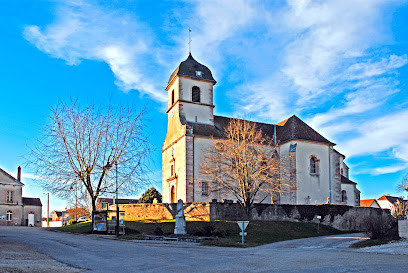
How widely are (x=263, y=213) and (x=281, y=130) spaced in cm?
1481

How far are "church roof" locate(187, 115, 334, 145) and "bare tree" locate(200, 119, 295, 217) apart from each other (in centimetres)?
188

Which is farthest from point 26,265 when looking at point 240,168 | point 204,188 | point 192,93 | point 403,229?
point 192,93

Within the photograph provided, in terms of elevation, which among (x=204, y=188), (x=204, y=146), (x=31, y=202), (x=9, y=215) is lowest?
(x=9, y=215)

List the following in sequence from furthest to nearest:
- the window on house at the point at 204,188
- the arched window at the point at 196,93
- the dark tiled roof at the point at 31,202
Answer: the dark tiled roof at the point at 31,202 → the arched window at the point at 196,93 → the window on house at the point at 204,188

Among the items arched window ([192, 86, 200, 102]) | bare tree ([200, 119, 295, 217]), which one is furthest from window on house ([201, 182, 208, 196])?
arched window ([192, 86, 200, 102])

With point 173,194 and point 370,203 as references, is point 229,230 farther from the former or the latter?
point 370,203

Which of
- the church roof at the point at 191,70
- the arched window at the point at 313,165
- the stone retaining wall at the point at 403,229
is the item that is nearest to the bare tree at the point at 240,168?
the arched window at the point at 313,165

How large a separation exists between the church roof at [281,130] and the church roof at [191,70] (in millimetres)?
4726

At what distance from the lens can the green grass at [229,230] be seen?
85.4ft

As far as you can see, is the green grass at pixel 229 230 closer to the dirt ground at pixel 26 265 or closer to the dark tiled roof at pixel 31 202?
the dirt ground at pixel 26 265

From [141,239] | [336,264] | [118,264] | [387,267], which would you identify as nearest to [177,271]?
[118,264]

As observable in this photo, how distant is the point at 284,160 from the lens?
4209 cm

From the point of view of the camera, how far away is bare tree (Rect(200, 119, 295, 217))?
33812 mm

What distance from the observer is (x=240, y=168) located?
34.2 meters
